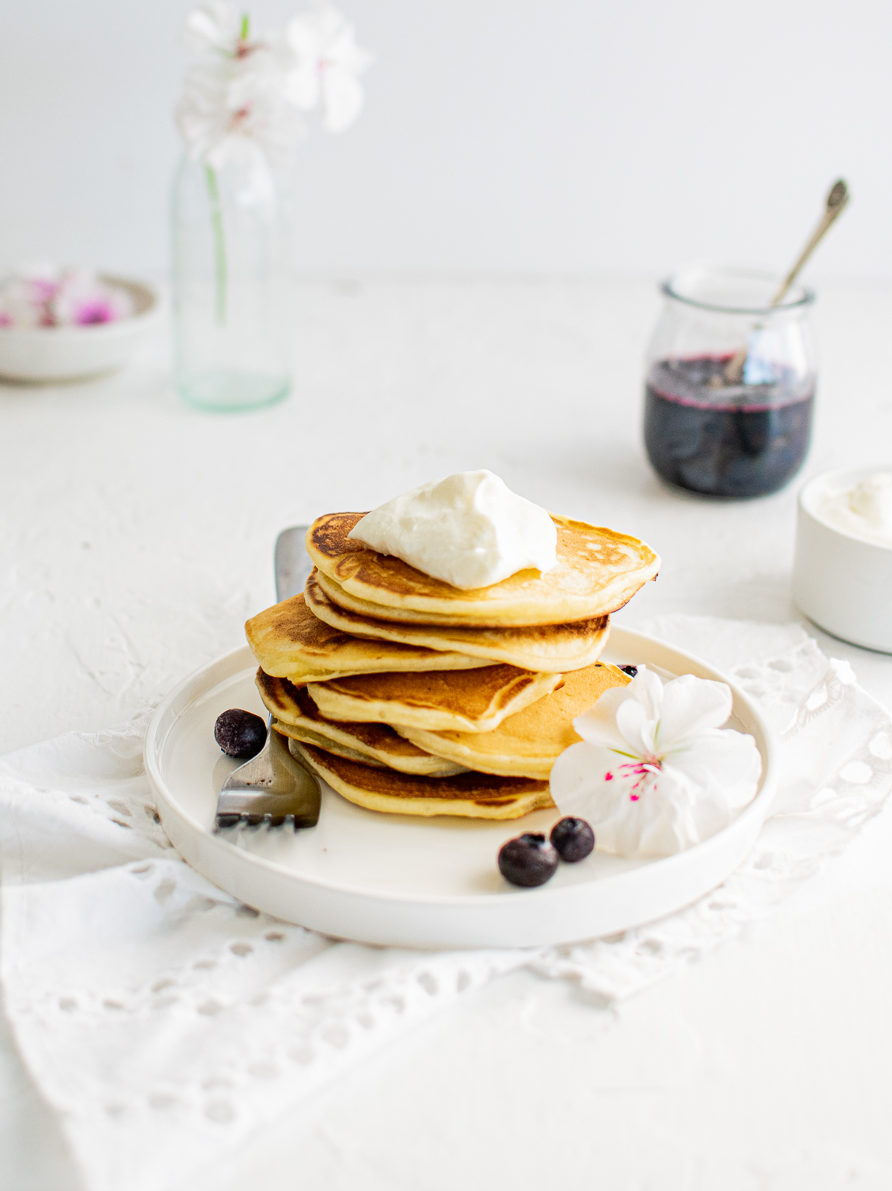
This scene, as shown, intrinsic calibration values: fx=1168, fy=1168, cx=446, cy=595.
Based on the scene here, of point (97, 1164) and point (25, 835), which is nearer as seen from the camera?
point (97, 1164)

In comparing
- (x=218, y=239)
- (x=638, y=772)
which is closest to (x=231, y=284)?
(x=218, y=239)

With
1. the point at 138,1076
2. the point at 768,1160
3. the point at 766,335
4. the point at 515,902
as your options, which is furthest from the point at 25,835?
the point at 766,335

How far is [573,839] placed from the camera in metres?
0.86

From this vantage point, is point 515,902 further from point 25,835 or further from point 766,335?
point 766,335

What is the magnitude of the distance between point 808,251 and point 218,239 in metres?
0.96

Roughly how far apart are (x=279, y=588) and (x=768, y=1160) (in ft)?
2.33

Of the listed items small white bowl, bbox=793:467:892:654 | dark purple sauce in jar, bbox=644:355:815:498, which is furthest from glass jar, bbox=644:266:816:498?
small white bowl, bbox=793:467:892:654

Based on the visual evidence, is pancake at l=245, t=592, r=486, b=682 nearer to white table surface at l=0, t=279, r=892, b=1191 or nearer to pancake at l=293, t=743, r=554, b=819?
pancake at l=293, t=743, r=554, b=819

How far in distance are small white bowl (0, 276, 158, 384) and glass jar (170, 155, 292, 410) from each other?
0.11m

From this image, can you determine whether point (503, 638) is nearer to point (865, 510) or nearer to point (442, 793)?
point (442, 793)

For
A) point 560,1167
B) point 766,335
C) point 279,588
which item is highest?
point 766,335

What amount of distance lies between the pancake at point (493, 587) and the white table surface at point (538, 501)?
0.27m

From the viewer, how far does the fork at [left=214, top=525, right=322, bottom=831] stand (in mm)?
898

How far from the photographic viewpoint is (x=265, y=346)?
2.08 m
